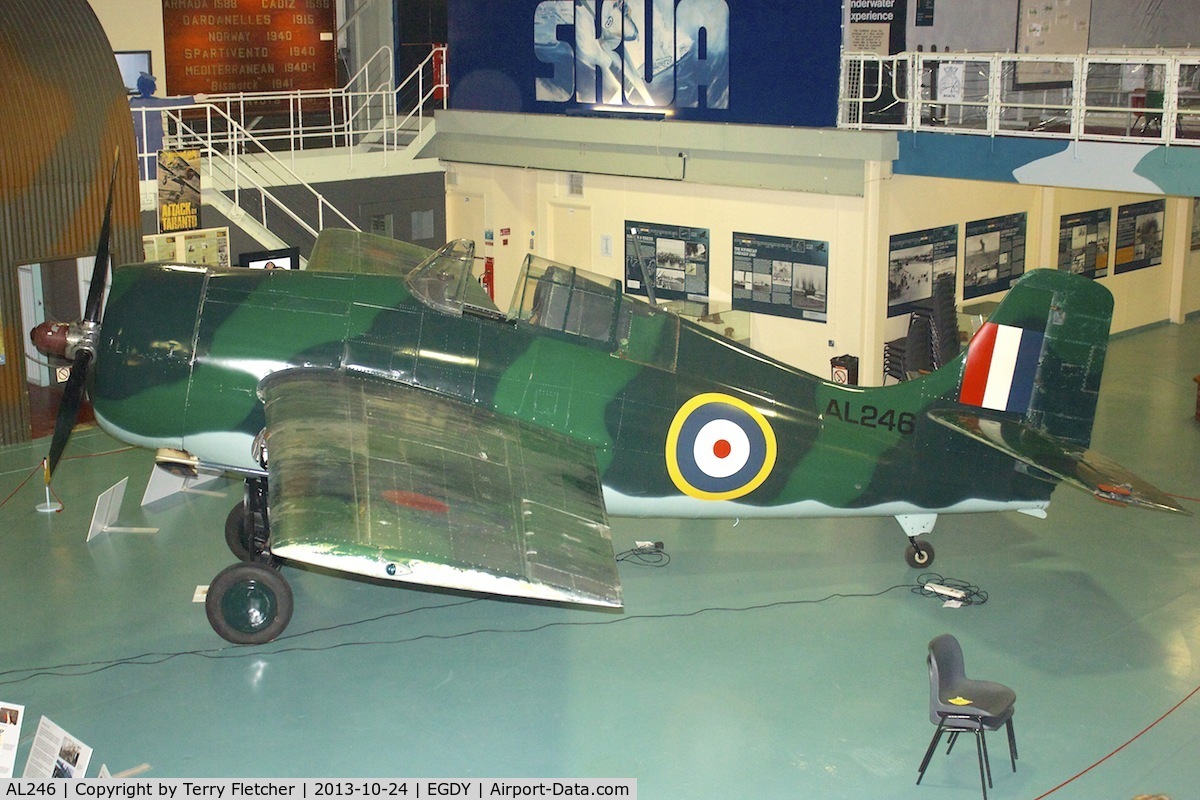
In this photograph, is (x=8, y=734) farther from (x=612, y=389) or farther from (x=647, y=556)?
(x=647, y=556)

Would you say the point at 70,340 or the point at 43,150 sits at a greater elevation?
the point at 43,150

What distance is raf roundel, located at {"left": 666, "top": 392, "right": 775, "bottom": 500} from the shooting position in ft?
28.8

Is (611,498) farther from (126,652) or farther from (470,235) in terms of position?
(470,235)

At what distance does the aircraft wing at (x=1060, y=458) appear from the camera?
7.66 meters

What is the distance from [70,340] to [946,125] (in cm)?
841

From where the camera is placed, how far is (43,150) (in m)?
11.8

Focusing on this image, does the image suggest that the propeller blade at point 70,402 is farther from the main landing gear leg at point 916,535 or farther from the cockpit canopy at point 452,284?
the main landing gear leg at point 916,535

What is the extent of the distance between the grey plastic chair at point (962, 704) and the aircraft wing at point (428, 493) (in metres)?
1.88

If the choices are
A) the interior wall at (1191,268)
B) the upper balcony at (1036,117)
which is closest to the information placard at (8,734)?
the upper balcony at (1036,117)

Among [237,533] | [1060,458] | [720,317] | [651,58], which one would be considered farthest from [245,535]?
[651,58]

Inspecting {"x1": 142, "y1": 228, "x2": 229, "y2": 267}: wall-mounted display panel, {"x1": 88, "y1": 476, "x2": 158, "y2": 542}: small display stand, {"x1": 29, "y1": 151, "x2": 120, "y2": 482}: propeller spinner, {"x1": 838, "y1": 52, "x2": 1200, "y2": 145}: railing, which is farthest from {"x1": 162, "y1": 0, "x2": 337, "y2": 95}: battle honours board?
{"x1": 29, "y1": 151, "x2": 120, "y2": 482}: propeller spinner

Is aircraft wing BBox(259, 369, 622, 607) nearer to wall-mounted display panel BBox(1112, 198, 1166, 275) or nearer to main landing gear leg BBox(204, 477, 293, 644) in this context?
main landing gear leg BBox(204, 477, 293, 644)

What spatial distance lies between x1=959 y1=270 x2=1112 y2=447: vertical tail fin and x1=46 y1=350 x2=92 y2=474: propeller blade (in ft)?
20.4

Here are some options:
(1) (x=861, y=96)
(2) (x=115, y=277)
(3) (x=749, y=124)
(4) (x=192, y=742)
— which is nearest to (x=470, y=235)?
(3) (x=749, y=124)
